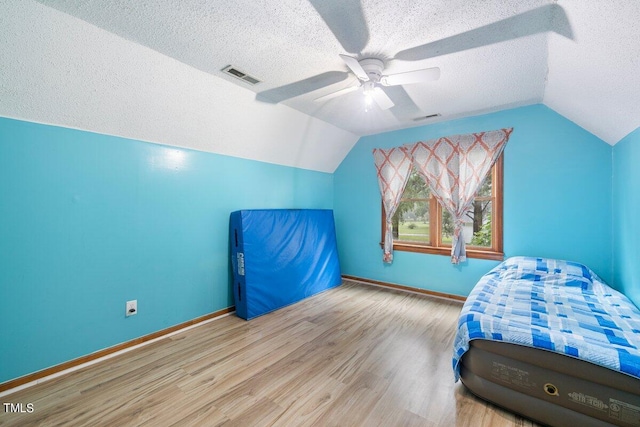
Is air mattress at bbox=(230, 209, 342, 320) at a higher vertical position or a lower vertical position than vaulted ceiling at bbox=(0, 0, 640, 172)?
lower

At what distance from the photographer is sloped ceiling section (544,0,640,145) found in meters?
1.37

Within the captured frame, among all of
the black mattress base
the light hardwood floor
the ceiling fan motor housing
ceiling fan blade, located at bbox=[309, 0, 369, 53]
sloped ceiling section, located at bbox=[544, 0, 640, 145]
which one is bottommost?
the light hardwood floor

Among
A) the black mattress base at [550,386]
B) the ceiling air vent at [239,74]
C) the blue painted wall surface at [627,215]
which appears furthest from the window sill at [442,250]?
the ceiling air vent at [239,74]

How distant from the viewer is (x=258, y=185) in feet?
11.6

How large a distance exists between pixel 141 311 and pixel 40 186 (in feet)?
4.31

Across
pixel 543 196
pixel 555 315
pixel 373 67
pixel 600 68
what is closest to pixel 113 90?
pixel 373 67

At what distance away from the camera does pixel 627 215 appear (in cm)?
235

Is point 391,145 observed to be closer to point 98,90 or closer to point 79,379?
point 98,90

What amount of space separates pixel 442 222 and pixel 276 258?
2.46 metres

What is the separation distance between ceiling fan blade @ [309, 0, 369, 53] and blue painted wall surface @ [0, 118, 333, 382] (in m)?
1.95

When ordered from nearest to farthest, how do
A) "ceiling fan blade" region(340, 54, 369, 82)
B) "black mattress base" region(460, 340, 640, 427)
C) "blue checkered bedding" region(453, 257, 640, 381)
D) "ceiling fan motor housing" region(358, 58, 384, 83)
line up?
"black mattress base" region(460, 340, 640, 427) < "blue checkered bedding" region(453, 257, 640, 381) < "ceiling fan blade" region(340, 54, 369, 82) < "ceiling fan motor housing" region(358, 58, 384, 83)

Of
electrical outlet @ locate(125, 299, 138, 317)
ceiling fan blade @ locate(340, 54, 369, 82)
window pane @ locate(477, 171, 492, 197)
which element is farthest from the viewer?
window pane @ locate(477, 171, 492, 197)

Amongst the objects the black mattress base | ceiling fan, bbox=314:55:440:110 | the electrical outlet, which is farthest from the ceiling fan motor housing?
the electrical outlet

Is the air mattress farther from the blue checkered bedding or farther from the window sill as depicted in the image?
the blue checkered bedding
